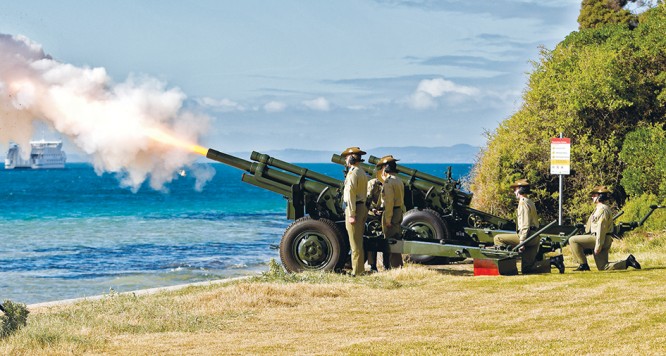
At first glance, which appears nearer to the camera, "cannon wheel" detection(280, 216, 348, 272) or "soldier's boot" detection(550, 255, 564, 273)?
"soldier's boot" detection(550, 255, 564, 273)

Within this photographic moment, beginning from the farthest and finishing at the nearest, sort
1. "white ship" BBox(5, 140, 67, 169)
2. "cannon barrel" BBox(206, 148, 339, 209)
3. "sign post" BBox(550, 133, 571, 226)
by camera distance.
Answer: "white ship" BBox(5, 140, 67, 169) < "sign post" BBox(550, 133, 571, 226) < "cannon barrel" BBox(206, 148, 339, 209)

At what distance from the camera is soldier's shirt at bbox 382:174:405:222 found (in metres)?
16.7

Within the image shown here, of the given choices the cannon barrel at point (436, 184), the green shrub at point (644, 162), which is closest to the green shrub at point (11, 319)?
the cannon barrel at point (436, 184)

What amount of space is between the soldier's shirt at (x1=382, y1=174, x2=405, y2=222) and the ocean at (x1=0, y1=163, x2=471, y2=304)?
4.60m

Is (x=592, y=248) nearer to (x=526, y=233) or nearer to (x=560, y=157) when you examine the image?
(x=526, y=233)

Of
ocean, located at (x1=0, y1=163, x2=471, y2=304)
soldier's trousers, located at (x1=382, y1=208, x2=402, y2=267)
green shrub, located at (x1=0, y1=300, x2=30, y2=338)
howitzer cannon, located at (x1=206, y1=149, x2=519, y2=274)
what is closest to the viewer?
green shrub, located at (x1=0, y1=300, x2=30, y2=338)

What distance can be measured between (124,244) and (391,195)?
20279 mm

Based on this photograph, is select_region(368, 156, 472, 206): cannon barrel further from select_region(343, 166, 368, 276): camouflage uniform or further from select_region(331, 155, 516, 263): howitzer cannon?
select_region(343, 166, 368, 276): camouflage uniform

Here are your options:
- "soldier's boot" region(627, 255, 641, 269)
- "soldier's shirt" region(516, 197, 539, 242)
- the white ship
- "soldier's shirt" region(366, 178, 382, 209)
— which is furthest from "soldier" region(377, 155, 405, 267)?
the white ship

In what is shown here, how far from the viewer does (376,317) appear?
11.9 m

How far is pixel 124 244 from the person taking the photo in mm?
35125

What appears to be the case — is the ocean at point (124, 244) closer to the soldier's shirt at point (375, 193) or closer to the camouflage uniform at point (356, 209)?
the camouflage uniform at point (356, 209)

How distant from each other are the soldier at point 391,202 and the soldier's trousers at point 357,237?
1.98ft

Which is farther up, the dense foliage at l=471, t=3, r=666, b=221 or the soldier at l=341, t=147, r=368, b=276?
the dense foliage at l=471, t=3, r=666, b=221
